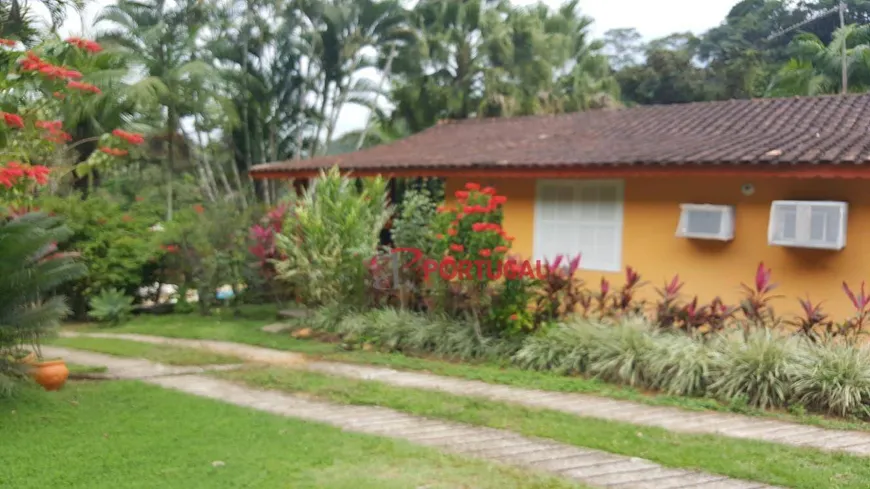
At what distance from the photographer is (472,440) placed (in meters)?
5.75

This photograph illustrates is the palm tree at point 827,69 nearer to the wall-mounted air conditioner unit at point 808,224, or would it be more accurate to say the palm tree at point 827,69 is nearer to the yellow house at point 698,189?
the yellow house at point 698,189

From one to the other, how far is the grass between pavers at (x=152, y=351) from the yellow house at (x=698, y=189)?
410 cm

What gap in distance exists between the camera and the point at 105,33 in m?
18.0

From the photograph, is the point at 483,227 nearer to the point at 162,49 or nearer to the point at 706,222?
the point at 706,222

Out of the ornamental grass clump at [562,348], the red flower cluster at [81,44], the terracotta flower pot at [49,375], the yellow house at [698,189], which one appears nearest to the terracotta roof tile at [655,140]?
the yellow house at [698,189]

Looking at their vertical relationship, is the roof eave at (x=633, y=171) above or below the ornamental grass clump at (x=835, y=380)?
above

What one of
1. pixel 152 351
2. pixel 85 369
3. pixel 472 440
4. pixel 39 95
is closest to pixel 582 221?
pixel 472 440

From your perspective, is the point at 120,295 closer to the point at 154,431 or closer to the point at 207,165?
the point at 154,431

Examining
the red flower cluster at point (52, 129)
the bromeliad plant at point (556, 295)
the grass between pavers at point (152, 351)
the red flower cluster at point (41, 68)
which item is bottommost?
the grass between pavers at point (152, 351)

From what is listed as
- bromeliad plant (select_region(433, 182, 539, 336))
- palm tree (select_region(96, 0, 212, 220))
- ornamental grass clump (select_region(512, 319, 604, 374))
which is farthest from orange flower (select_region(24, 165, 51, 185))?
palm tree (select_region(96, 0, 212, 220))

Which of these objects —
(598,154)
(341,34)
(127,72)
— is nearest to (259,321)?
(598,154)

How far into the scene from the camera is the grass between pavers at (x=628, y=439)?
4992 mm

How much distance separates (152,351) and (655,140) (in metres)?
6.93

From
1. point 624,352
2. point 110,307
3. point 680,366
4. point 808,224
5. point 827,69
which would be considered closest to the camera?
point 680,366
